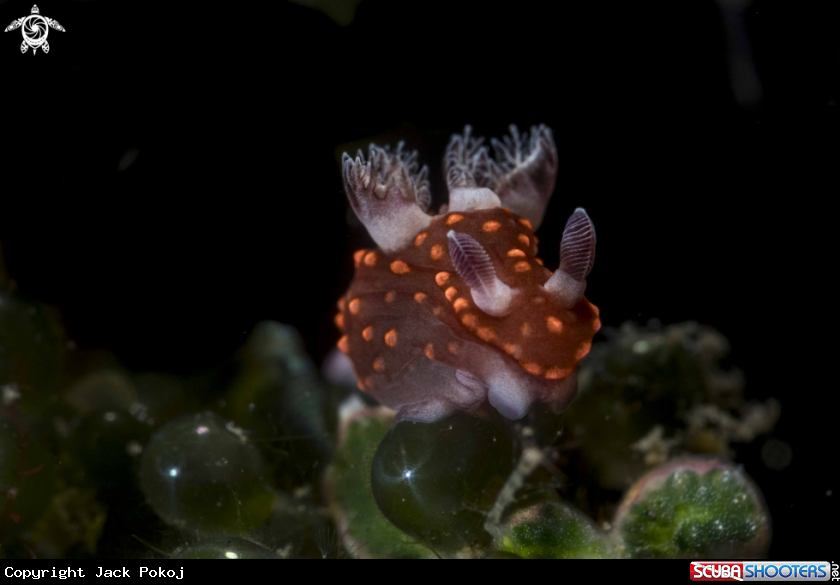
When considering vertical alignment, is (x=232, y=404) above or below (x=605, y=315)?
below

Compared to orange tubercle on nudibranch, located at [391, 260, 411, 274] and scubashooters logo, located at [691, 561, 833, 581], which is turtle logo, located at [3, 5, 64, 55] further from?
scubashooters logo, located at [691, 561, 833, 581]

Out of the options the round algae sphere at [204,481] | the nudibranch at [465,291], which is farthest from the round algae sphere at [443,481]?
the round algae sphere at [204,481]

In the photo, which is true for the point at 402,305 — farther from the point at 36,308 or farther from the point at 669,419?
the point at 36,308

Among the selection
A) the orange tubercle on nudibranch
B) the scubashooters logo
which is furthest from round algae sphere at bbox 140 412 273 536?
the scubashooters logo

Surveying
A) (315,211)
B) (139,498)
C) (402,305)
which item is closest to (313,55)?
(315,211)

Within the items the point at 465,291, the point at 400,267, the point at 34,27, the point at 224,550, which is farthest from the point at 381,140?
the point at 224,550
